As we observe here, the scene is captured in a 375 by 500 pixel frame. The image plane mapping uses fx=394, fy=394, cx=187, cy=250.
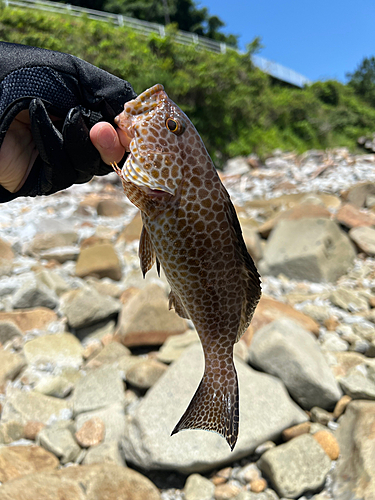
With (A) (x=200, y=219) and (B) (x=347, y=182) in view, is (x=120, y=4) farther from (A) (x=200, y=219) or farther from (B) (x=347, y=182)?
(A) (x=200, y=219)

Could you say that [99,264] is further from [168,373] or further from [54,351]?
[168,373]

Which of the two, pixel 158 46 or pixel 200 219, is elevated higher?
pixel 158 46

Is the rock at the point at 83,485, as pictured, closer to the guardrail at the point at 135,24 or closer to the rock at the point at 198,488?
the rock at the point at 198,488

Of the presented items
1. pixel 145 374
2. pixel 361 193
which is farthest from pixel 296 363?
pixel 361 193

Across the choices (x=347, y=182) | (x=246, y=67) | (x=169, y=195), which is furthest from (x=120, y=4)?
(x=169, y=195)

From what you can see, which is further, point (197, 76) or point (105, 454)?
point (197, 76)
